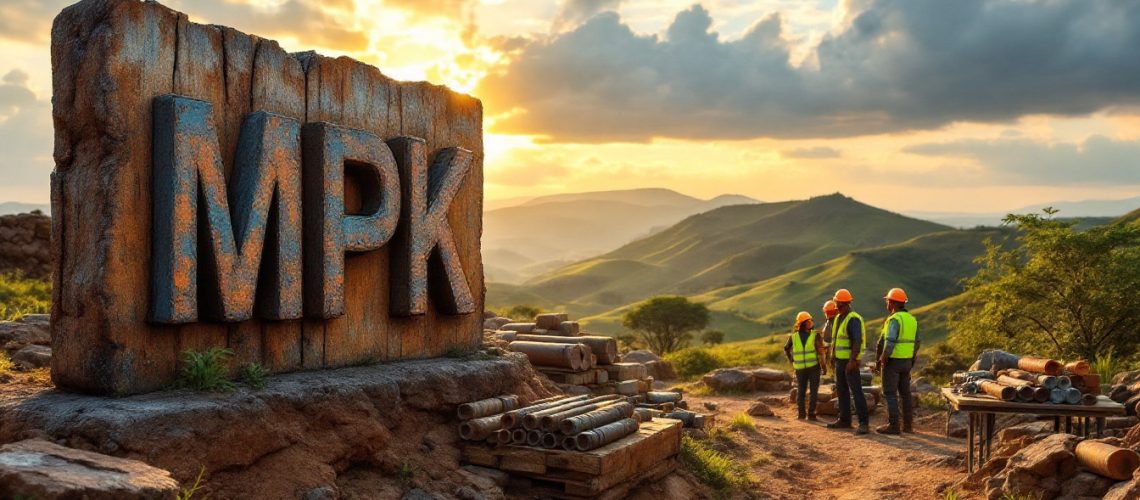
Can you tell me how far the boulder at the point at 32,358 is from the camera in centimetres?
699

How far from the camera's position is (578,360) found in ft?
38.1

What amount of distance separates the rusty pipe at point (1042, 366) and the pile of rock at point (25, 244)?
60.3ft

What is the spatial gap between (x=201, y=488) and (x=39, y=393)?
1338 millimetres

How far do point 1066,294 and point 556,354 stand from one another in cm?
1362

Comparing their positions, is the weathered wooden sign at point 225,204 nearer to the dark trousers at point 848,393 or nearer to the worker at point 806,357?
the dark trousers at point 848,393

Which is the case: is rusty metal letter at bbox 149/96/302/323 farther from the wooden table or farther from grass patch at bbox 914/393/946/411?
grass patch at bbox 914/393/946/411

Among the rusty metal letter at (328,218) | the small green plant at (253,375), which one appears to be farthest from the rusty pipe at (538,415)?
the small green plant at (253,375)

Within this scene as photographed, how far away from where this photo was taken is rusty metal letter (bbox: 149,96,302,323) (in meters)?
5.66

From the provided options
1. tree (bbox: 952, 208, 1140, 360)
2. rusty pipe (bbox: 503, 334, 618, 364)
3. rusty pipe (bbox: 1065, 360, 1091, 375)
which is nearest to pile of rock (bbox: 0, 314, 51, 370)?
rusty pipe (bbox: 503, 334, 618, 364)

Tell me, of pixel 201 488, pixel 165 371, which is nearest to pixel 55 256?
pixel 165 371

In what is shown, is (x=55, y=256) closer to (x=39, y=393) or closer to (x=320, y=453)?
(x=39, y=393)

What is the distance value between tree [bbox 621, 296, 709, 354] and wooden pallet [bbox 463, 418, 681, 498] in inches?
1121

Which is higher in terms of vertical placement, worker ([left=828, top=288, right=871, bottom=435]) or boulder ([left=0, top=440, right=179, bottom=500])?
boulder ([left=0, top=440, right=179, bottom=500])

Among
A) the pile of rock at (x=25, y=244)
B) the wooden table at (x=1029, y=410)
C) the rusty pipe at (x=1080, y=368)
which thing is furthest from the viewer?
the pile of rock at (x=25, y=244)
